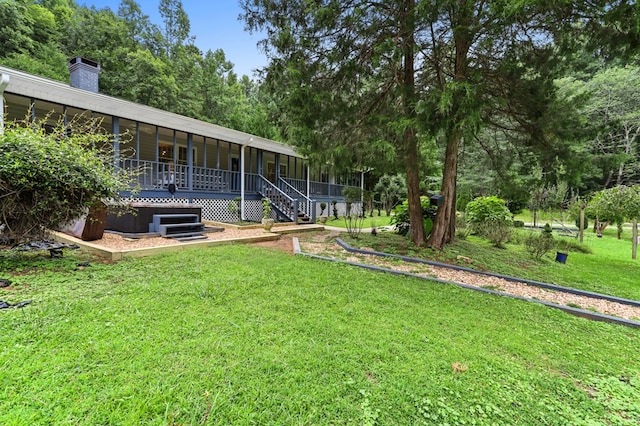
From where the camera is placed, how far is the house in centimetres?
731

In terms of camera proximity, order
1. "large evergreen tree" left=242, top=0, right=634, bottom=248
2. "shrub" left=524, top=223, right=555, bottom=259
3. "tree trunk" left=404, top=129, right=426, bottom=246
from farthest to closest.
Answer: "shrub" left=524, top=223, right=555, bottom=259, "tree trunk" left=404, top=129, right=426, bottom=246, "large evergreen tree" left=242, top=0, right=634, bottom=248

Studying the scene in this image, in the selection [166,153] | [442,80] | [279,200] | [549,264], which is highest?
[442,80]

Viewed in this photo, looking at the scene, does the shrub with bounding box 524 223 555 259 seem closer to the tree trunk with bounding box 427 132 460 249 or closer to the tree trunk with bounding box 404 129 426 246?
the tree trunk with bounding box 427 132 460 249

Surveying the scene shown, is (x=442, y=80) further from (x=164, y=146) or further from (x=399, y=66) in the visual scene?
(x=164, y=146)

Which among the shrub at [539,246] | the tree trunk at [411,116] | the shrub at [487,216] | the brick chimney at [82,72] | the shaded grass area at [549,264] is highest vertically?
the brick chimney at [82,72]

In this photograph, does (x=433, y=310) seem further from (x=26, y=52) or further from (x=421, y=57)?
(x=26, y=52)

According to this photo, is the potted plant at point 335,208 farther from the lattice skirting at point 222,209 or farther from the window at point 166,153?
the window at point 166,153

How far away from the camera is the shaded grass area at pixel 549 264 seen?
5.88 metres

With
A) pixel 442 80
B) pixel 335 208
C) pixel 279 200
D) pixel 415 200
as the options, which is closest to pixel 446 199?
pixel 415 200

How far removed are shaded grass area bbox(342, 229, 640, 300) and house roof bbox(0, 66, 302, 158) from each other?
13.8 feet

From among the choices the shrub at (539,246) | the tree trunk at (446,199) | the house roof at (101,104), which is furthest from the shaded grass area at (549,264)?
the house roof at (101,104)

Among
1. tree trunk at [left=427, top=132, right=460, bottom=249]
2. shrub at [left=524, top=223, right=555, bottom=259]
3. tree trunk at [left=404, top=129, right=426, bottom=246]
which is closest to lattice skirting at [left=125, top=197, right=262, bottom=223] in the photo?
tree trunk at [left=404, top=129, right=426, bottom=246]

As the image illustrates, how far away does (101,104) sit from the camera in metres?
7.91

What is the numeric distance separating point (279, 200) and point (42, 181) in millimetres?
9203
